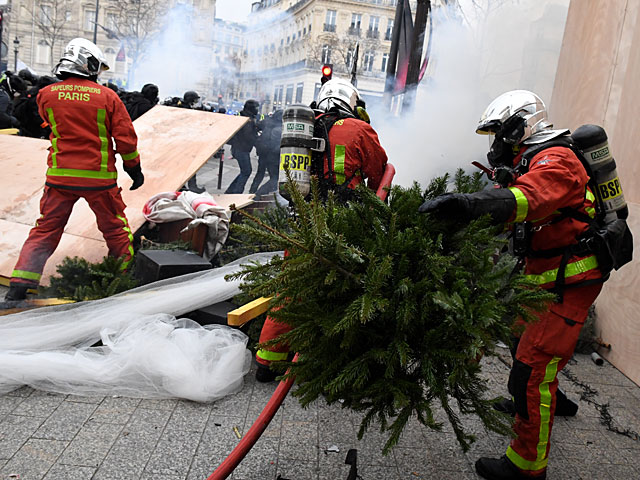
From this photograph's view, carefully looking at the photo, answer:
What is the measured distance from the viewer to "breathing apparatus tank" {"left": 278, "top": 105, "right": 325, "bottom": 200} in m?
3.45

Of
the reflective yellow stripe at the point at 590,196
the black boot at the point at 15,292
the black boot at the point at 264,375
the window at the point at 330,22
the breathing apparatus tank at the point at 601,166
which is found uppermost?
the window at the point at 330,22

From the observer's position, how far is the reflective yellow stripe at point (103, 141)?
14.0 feet

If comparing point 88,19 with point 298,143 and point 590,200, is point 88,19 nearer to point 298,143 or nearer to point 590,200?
point 298,143

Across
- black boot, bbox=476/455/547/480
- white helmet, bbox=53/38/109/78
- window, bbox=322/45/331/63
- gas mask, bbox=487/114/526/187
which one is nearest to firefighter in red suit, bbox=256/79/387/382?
gas mask, bbox=487/114/526/187

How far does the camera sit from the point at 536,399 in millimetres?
2621

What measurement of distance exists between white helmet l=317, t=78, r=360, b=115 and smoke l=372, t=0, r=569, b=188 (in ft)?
12.8

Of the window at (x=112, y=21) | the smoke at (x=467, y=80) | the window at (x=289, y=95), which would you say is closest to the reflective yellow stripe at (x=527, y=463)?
the smoke at (x=467, y=80)

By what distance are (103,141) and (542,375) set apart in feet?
11.4

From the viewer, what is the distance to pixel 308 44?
21.8 meters

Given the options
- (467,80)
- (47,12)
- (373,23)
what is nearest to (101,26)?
(373,23)

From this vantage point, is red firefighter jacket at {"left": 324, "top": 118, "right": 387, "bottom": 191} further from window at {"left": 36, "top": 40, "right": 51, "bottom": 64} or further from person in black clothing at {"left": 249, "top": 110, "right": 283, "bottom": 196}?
window at {"left": 36, "top": 40, "right": 51, "bottom": 64}

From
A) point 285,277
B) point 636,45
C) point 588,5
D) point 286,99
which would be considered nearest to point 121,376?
point 285,277

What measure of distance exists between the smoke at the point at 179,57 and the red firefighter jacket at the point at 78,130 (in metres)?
21.9

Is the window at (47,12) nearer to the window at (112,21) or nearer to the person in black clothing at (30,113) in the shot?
the window at (112,21)
